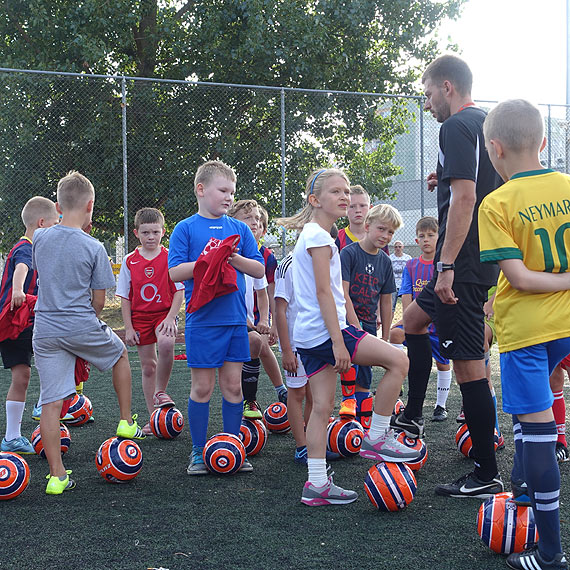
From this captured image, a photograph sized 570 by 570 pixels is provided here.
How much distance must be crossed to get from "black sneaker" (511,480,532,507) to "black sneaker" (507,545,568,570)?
0.21m

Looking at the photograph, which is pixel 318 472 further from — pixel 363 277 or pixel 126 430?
pixel 363 277

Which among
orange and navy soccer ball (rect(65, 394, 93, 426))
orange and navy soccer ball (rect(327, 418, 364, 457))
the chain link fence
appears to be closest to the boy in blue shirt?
orange and navy soccer ball (rect(327, 418, 364, 457))

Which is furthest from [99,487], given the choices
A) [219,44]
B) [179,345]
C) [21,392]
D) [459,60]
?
[219,44]

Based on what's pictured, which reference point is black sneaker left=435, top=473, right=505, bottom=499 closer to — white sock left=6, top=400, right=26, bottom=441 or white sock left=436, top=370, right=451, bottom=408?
white sock left=436, top=370, right=451, bottom=408

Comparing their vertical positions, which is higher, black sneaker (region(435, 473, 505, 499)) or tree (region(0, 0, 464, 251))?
tree (region(0, 0, 464, 251))

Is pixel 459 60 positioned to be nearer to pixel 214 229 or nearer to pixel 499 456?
pixel 214 229

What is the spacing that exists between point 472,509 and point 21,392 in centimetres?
336

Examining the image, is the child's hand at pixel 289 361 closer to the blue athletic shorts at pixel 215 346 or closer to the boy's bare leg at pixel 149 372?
the blue athletic shorts at pixel 215 346

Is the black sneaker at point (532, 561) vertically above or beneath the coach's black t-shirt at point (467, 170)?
beneath

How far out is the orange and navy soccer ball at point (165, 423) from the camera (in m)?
5.19

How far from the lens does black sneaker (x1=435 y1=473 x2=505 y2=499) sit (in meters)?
3.60

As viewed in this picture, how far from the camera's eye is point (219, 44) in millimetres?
13688

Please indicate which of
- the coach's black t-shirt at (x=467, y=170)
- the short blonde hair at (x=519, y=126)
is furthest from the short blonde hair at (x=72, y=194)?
the short blonde hair at (x=519, y=126)

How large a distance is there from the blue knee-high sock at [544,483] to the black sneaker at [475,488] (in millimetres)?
1089
